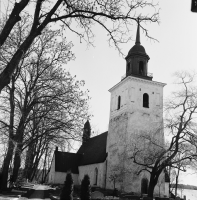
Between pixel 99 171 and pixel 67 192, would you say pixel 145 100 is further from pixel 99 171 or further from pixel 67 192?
pixel 67 192

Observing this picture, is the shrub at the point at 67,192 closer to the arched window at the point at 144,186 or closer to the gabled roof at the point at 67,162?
the arched window at the point at 144,186

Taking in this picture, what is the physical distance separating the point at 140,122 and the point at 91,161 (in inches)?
485

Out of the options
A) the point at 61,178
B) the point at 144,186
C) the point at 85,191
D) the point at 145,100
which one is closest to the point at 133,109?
the point at 145,100

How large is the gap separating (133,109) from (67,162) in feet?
73.4

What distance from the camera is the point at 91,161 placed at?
1644 inches

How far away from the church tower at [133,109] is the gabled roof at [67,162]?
15233 millimetres

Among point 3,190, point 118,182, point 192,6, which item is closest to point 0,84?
point 192,6

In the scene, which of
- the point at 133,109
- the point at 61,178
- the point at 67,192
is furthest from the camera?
the point at 61,178

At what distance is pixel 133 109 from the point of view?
34375mm

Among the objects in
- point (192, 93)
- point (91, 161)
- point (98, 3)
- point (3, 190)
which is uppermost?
point (192, 93)

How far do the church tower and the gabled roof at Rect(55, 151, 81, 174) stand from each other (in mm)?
15233

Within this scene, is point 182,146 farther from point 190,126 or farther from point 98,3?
point 98,3

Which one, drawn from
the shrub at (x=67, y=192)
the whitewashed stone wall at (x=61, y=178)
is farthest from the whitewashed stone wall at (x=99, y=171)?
the shrub at (x=67, y=192)

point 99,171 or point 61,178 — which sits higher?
point 99,171
